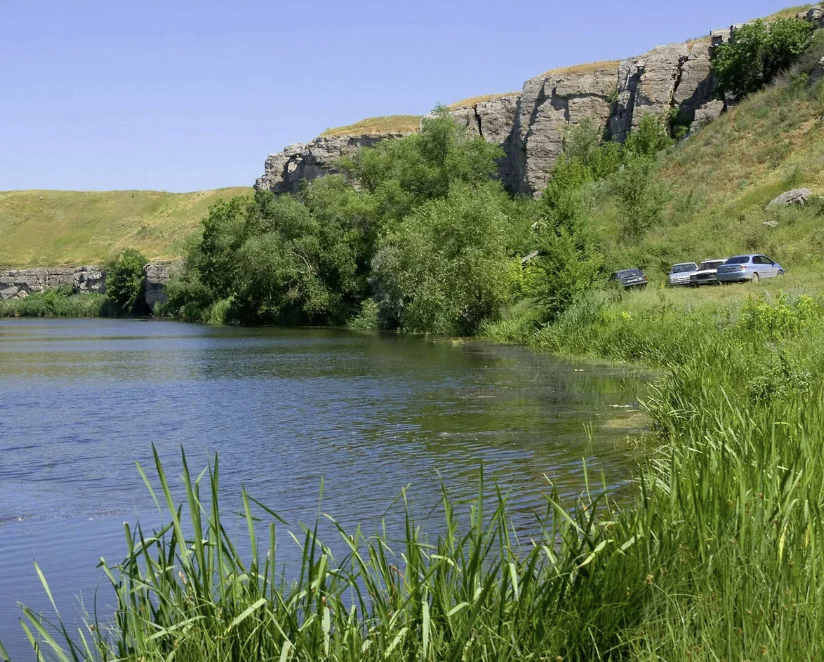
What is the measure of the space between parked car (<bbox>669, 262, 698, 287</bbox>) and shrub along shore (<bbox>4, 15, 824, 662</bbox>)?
3.70 metres

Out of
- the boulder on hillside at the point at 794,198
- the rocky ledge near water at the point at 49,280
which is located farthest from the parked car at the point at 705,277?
the rocky ledge near water at the point at 49,280

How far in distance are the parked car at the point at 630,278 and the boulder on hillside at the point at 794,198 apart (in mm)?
8854

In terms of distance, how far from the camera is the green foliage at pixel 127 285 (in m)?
104

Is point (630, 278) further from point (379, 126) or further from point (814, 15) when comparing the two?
point (379, 126)

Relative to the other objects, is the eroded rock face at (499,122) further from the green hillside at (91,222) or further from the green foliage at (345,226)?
the green hillside at (91,222)

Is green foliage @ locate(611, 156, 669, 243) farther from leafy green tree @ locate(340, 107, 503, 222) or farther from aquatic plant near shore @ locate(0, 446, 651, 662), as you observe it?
aquatic plant near shore @ locate(0, 446, 651, 662)

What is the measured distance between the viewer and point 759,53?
216 ft

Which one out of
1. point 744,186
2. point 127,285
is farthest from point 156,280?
point 744,186

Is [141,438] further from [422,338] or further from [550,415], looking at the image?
[422,338]

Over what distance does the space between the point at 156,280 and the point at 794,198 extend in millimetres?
73022

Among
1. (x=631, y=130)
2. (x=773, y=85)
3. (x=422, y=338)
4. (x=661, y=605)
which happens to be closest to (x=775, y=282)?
(x=422, y=338)

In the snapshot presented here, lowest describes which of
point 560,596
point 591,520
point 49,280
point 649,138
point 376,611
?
point 376,611

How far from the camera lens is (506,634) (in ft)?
14.3

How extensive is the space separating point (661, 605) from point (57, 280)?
125m
